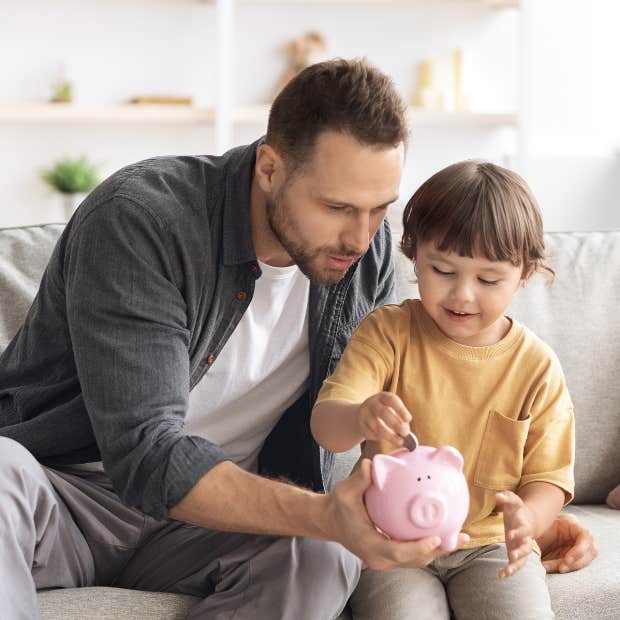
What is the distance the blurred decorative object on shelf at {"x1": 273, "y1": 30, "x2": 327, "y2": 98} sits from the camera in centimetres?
516

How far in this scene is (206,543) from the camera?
1.72 m

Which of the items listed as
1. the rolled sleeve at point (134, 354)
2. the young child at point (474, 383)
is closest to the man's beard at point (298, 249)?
the young child at point (474, 383)

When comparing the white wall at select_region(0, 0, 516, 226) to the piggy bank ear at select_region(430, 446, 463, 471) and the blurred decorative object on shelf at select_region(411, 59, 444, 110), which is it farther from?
the piggy bank ear at select_region(430, 446, 463, 471)

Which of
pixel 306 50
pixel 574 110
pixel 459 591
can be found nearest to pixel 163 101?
pixel 306 50

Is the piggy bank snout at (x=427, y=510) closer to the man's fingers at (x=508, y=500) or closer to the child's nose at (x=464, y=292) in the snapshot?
the man's fingers at (x=508, y=500)

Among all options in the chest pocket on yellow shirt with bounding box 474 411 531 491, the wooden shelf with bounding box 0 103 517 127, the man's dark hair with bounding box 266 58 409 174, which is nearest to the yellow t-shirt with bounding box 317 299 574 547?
the chest pocket on yellow shirt with bounding box 474 411 531 491

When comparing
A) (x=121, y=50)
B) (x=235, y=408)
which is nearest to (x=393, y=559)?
(x=235, y=408)

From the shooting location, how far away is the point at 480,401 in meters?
1.72

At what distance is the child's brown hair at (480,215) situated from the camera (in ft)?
5.35

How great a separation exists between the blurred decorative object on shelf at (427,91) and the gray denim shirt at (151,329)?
11.1 feet

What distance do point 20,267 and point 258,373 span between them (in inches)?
22.8

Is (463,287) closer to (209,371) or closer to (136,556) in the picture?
(209,371)

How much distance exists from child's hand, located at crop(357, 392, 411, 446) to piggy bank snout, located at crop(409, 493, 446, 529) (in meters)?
0.10

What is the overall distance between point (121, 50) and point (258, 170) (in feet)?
12.0
